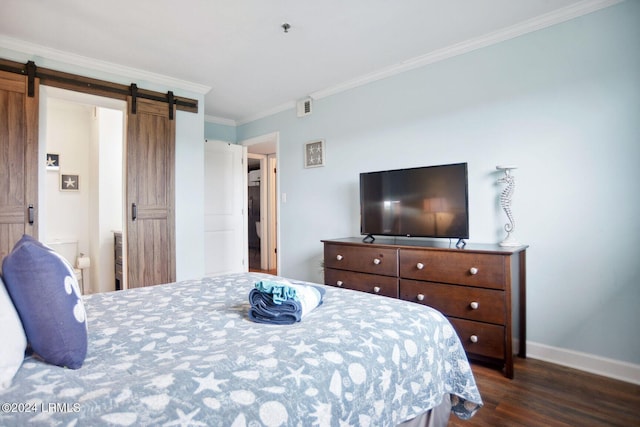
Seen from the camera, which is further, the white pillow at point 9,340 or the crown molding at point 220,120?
the crown molding at point 220,120

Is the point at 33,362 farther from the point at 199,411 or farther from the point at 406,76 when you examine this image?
the point at 406,76

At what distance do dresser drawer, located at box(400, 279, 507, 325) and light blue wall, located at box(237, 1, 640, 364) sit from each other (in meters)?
0.51

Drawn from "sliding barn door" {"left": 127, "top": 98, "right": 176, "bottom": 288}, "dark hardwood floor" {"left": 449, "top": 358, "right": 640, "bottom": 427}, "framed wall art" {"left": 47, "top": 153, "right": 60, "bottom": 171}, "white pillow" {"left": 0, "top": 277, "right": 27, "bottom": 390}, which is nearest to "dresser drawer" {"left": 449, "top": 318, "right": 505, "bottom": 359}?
"dark hardwood floor" {"left": 449, "top": 358, "right": 640, "bottom": 427}

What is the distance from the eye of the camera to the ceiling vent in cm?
413

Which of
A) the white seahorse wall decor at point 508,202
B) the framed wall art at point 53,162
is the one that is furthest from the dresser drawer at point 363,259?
the framed wall art at point 53,162

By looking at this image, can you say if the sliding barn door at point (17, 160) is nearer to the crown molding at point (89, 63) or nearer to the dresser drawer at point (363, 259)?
the crown molding at point (89, 63)

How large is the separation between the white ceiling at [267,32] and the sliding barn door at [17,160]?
0.41 metres

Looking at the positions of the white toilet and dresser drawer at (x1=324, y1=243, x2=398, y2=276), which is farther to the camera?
the white toilet

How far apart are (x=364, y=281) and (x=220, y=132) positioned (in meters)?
3.53

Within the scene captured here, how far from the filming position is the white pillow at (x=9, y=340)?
817 mm

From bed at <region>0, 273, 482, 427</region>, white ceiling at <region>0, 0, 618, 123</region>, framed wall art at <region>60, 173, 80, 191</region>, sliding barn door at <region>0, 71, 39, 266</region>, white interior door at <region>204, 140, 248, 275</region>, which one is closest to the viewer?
bed at <region>0, 273, 482, 427</region>

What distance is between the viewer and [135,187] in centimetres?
335

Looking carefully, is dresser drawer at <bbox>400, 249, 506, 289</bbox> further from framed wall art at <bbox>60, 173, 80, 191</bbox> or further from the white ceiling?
framed wall art at <bbox>60, 173, 80, 191</bbox>

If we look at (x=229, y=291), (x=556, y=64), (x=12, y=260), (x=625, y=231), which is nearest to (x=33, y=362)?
(x=12, y=260)
